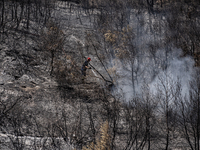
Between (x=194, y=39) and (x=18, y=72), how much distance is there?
1516cm

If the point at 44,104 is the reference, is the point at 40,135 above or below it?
below

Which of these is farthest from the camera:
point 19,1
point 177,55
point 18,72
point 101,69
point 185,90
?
point 19,1

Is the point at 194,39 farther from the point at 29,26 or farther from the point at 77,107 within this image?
the point at 29,26

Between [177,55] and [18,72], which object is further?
A: [177,55]

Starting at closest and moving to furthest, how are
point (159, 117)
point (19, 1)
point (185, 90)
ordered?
point (159, 117) → point (185, 90) → point (19, 1)

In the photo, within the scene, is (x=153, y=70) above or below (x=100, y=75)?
above

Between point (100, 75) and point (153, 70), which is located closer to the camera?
point (100, 75)

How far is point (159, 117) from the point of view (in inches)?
445

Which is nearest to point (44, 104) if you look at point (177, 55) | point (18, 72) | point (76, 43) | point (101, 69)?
point (18, 72)

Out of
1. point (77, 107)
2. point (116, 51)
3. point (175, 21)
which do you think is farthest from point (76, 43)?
point (175, 21)

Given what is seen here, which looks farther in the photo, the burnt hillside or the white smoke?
the white smoke

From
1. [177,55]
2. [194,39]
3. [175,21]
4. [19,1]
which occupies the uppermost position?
[19,1]

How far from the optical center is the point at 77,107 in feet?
36.3

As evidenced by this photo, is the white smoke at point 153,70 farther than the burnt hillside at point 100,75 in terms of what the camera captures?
Yes
